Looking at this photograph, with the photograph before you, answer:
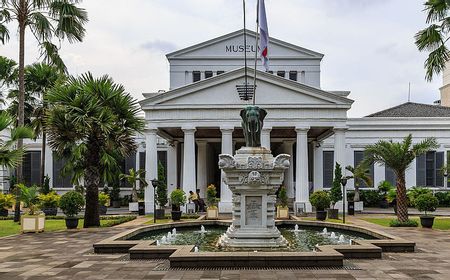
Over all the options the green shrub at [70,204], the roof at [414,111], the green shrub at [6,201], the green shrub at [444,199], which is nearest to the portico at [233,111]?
the green shrub at [6,201]

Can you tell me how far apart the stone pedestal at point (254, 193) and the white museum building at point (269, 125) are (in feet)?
64.3

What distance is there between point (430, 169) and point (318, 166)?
1134 centimetres

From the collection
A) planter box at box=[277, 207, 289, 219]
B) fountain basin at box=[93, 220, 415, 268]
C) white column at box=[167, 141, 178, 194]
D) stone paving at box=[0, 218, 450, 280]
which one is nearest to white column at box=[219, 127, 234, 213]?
white column at box=[167, 141, 178, 194]

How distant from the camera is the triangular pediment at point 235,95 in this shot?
36000 mm

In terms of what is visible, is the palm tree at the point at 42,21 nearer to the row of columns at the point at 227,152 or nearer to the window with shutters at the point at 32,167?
the row of columns at the point at 227,152

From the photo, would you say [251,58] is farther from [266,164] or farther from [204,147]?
[266,164]

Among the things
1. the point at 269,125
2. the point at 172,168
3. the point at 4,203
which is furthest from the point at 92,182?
the point at 172,168

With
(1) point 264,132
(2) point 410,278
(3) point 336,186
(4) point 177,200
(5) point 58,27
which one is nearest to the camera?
(2) point 410,278

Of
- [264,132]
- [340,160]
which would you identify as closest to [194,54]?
[264,132]

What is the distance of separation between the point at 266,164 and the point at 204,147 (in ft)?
98.8

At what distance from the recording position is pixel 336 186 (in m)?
32.5

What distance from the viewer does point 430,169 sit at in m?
46.3

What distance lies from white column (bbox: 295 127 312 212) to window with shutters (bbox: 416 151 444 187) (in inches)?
587

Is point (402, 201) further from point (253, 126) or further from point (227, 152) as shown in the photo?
point (227, 152)
